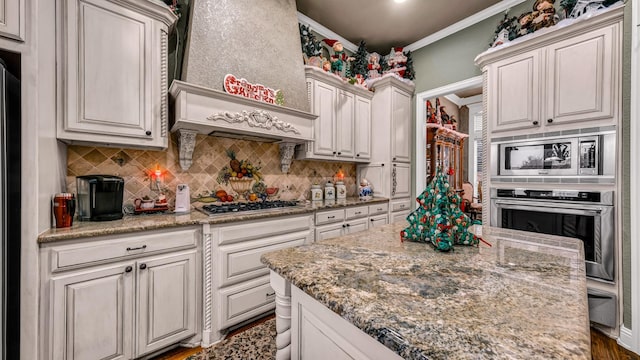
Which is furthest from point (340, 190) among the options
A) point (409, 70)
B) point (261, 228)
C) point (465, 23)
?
point (465, 23)

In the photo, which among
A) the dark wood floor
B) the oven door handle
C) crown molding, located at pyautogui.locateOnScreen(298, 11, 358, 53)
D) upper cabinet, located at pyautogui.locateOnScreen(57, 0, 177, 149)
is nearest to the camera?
upper cabinet, located at pyautogui.locateOnScreen(57, 0, 177, 149)

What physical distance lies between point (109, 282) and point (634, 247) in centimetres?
347

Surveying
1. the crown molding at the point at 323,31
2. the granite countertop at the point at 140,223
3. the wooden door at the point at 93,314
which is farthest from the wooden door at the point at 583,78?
the wooden door at the point at 93,314

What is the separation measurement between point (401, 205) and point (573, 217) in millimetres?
1728

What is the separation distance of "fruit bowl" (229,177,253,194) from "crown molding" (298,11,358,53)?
6.80 ft

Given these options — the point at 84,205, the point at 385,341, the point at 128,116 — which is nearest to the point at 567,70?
the point at 385,341

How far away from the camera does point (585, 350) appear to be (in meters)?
0.43

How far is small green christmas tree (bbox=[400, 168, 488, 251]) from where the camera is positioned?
1.02m

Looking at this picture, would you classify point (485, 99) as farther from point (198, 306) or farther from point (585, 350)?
point (198, 306)

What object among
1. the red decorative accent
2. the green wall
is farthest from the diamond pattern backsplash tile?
the green wall

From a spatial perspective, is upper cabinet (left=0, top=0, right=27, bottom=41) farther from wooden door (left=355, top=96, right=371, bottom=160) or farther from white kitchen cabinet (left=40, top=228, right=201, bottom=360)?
wooden door (left=355, top=96, right=371, bottom=160)

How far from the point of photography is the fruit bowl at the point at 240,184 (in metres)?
2.50

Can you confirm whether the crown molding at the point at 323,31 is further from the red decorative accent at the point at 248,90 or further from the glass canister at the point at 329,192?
the glass canister at the point at 329,192

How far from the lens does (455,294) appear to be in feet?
2.12
